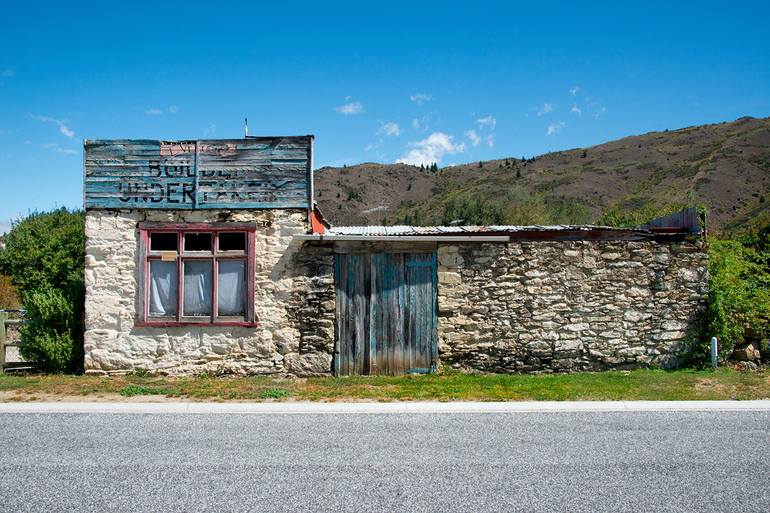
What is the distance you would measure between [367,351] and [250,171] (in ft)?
13.4

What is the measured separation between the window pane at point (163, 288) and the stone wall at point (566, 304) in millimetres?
5056

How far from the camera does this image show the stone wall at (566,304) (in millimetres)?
10812

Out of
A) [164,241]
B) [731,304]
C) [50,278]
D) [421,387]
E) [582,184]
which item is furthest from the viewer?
[582,184]

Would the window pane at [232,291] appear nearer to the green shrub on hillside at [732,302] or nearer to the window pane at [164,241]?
the window pane at [164,241]

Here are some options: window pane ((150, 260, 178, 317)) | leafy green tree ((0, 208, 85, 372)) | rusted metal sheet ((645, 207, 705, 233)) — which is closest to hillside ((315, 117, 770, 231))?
rusted metal sheet ((645, 207, 705, 233))

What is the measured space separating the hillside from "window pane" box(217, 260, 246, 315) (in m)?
21.5

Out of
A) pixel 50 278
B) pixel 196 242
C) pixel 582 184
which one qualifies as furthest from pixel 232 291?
pixel 582 184

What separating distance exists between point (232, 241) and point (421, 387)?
4.50 metres

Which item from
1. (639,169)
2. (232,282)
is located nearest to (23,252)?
(232,282)

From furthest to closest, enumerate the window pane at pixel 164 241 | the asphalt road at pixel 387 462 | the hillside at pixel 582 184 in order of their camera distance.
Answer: the hillside at pixel 582 184 → the window pane at pixel 164 241 → the asphalt road at pixel 387 462

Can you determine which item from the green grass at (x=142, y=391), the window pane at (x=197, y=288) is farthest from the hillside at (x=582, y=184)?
the green grass at (x=142, y=391)

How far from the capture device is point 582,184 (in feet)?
165

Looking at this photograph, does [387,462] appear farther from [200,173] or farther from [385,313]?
[200,173]

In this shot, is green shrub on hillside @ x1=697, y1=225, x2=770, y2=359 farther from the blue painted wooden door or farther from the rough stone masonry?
the blue painted wooden door
